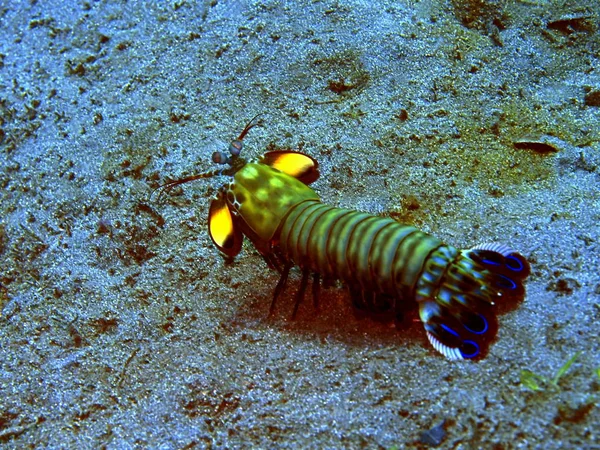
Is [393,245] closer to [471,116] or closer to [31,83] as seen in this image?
[471,116]

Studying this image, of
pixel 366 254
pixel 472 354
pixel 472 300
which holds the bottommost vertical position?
pixel 472 354

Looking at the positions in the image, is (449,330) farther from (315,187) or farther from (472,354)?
(315,187)

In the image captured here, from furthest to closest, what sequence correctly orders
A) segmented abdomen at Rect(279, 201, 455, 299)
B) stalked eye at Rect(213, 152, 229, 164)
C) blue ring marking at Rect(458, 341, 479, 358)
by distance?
stalked eye at Rect(213, 152, 229, 164)
segmented abdomen at Rect(279, 201, 455, 299)
blue ring marking at Rect(458, 341, 479, 358)

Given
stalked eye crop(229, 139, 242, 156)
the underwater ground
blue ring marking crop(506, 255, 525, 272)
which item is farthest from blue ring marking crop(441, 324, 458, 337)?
stalked eye crop(229, 139, 242, 156)

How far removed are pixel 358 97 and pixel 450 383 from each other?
2.35 m

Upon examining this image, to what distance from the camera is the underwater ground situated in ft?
8.45

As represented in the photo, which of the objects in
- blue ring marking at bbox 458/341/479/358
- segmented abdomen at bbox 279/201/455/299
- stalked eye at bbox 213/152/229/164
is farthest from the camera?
stalked eye at bbox 213/152/229/164

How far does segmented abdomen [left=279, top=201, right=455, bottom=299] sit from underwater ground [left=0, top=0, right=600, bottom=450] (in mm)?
278

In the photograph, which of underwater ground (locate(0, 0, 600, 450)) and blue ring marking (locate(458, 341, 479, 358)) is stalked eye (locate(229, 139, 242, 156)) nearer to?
underwater ground (locate(0, 0, 600, 450))

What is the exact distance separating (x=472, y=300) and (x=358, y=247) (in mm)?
667

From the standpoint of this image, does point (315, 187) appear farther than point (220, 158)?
Yes

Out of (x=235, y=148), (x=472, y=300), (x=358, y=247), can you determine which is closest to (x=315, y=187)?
(x=235, y=148)

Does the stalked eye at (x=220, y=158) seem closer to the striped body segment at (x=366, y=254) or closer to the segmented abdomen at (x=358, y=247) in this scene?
the striped body segment at (x=366, y=254)

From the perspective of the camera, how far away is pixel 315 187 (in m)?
3.70
